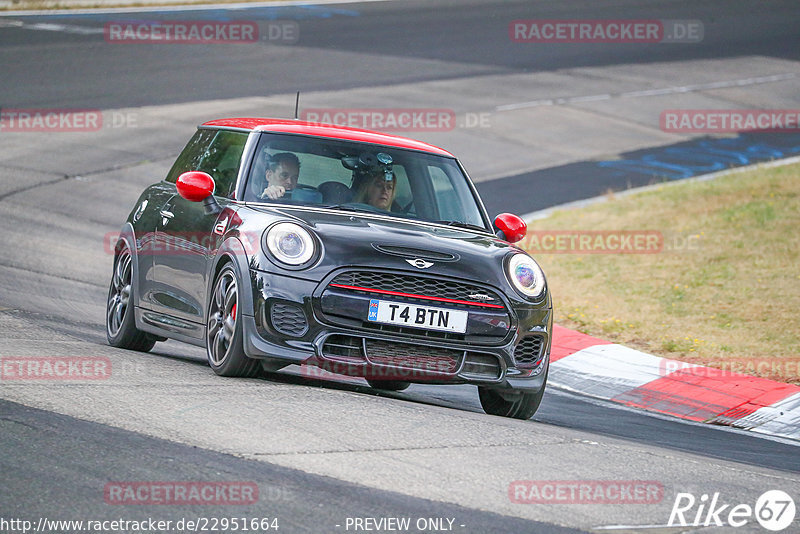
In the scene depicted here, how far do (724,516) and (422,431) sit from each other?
1.55 meters

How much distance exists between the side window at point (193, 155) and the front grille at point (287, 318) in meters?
2.16

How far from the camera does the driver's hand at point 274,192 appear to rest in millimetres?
7584

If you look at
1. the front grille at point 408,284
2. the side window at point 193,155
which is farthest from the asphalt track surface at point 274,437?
the side window at point 193,155

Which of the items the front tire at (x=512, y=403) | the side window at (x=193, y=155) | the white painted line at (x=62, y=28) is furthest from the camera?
the white painted line at (x=62, y=28)

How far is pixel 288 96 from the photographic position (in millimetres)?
Answer: 23312

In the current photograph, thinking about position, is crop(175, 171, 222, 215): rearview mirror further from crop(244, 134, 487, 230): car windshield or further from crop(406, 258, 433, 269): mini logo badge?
crop(406, 258, 433, 269): mini logo badge

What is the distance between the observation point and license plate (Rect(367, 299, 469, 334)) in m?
6.76

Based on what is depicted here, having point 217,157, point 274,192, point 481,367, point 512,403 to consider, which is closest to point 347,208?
point 274,192

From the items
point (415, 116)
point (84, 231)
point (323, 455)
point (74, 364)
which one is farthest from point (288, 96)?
point (323, 455)

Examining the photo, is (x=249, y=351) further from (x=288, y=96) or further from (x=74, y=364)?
(x=288, y=96)

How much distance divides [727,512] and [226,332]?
3.10m

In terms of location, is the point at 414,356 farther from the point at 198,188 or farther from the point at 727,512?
the point at 727,512

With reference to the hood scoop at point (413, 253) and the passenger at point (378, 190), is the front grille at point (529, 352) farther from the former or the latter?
the passenger at point (378, 190)

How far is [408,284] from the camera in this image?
681 cm
